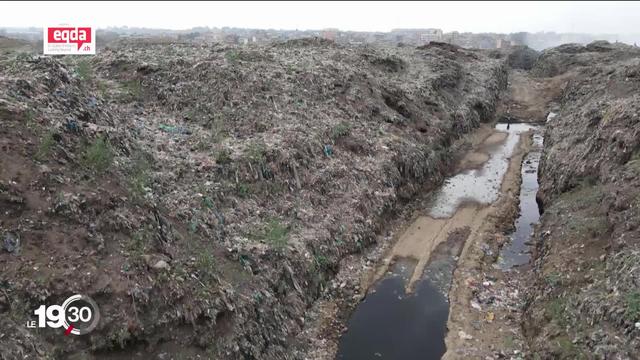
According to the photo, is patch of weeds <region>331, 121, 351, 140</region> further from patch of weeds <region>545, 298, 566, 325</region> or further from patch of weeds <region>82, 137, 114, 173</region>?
patch of weeds <region>545, 298, 566, 325</region>

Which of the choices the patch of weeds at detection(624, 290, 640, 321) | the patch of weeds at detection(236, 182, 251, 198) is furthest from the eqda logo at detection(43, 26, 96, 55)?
the patch of weeds at detection(624, 290, 640, 321)

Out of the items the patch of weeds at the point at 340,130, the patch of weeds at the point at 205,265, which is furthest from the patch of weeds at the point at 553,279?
the patch of weeds at the point at 340,130

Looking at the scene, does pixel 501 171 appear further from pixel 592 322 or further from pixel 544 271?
pixel 592 322

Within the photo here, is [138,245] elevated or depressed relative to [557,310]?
elevated

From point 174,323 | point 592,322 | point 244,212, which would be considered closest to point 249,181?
point 244,212

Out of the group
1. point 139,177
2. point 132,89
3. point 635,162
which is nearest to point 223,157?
point 139,177

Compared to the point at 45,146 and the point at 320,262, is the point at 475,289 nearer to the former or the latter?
the point at 320,262
